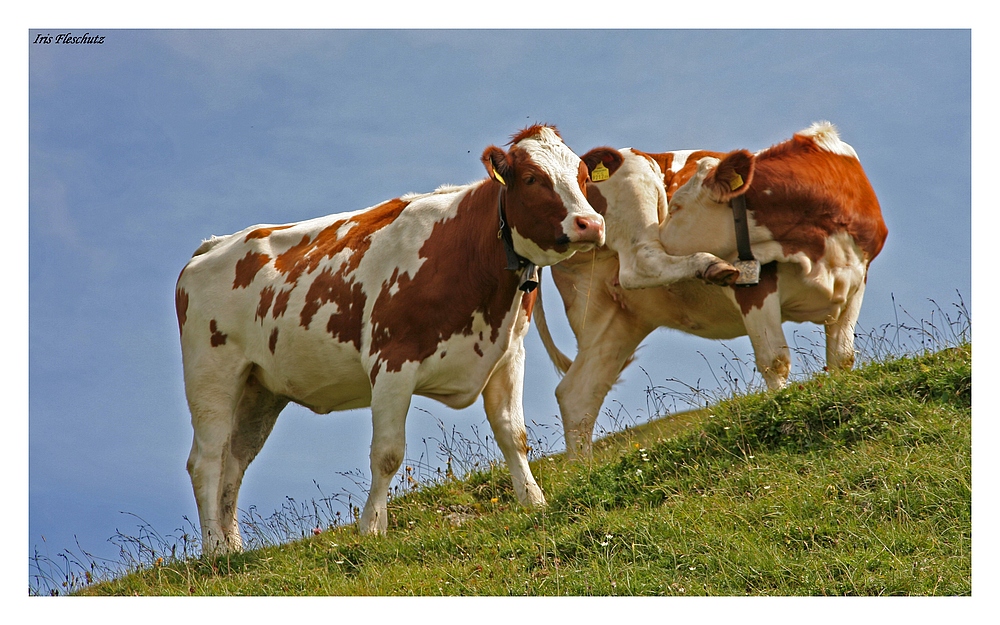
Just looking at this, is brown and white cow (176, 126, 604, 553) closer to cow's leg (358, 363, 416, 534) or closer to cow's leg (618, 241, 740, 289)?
cow's leg (358, 363, 416, 534)

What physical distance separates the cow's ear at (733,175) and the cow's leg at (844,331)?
170 cm

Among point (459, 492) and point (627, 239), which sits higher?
point (627, 239)

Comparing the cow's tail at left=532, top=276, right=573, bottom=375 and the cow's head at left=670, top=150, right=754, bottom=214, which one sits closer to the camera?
the cow's head at left=670, top=150, right=754, bottom=214

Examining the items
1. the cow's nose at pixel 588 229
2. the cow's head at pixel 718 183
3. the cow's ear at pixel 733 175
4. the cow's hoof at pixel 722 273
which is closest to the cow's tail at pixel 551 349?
the cow's head at pixel 718 183

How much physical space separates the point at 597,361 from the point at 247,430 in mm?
4202

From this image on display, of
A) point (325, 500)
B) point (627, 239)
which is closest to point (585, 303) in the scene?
point (627, 239)

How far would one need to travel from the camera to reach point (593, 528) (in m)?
9.01

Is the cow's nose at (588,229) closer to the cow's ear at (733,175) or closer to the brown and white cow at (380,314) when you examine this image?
the brown and white cow at (380,314)

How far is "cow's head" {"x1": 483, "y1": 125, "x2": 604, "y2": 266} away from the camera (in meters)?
9.84

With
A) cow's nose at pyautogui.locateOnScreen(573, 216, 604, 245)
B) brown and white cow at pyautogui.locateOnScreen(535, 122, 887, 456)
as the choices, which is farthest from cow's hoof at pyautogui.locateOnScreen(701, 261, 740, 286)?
cow's nose at pyautogui.locateOnScreen(573, 216, 604, 245)

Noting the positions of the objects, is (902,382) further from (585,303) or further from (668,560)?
(585,303)

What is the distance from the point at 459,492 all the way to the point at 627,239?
11.2 ft

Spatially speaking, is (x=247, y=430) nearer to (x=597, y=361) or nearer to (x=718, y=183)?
(x=597, y=361)

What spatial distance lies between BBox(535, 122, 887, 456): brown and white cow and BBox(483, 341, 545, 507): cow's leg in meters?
1.68
